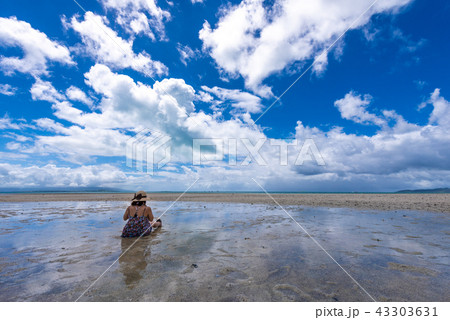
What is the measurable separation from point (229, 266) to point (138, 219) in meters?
6.21

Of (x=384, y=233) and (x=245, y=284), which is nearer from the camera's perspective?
(x=245, y=284)

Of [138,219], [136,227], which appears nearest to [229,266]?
[136,227]

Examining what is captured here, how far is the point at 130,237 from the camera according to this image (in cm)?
1019

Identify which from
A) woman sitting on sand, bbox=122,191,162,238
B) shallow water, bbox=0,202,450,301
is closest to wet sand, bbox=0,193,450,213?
shallow water, bbox=0,202,450,301

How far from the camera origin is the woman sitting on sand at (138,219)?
33.4 feet

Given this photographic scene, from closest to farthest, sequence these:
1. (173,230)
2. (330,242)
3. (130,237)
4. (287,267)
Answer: (287,267)
(330,242)
(130,237)
(173,230)

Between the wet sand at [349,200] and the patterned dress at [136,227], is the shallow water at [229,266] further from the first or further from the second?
the wet sand at [349,200]

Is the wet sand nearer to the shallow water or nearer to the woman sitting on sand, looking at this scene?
the shallow water

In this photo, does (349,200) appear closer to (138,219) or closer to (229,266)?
(138,219)

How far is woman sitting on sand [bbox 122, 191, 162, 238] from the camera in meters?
10.2

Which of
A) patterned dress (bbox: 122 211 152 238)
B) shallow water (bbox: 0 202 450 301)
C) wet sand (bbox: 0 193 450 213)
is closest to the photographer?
shallow water (bbox: 0 202 450 301)
